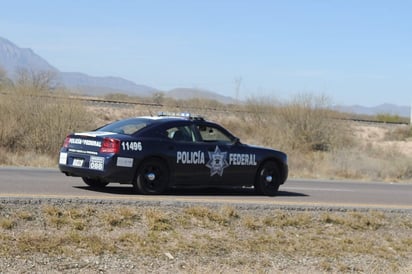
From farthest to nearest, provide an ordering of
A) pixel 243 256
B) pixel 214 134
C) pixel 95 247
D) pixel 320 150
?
pixel 320 150, pixel 214 134, pixel 243 256, pixel 95 247

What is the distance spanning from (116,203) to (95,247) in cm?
223

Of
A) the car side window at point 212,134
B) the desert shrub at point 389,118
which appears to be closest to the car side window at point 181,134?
the car side window at point 212,134

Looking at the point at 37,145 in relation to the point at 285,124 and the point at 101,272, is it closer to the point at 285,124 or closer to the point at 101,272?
the point at 285,124

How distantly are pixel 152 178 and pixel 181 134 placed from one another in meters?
1.08

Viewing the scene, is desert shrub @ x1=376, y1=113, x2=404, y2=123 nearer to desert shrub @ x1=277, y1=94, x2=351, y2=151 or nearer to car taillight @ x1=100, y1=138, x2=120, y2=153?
desert shrub @ x1=277, y1=94, x2=351, y2=151

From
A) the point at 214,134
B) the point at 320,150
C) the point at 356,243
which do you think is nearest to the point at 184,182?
the point at 214,134

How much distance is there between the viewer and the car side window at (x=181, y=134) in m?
15.2

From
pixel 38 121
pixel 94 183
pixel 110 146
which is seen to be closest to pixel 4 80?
pixel 38 121

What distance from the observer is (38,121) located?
33219 mm

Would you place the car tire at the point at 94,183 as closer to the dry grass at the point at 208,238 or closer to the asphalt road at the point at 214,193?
the asphalt road at the point at 214,193

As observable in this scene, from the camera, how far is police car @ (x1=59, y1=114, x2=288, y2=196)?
14.4m

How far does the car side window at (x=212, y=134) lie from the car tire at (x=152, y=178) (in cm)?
121

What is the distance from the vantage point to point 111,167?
14273mm

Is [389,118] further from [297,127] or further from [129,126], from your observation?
[129,126]
